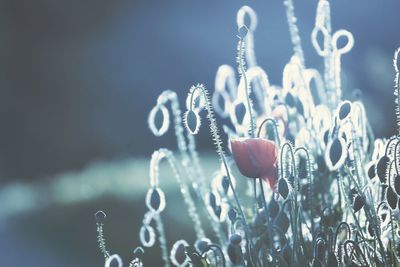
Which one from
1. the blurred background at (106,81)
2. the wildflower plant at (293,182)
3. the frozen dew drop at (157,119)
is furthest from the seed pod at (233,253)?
the blurred background at (106,81)

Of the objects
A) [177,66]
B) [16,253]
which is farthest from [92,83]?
[16,253]

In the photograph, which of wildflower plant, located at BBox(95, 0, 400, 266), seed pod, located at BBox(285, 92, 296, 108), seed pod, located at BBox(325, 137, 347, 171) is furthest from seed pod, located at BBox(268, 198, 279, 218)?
seed pod, located at BBox(285, 92, 296, 108)

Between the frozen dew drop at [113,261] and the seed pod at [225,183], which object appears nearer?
the frozen dew drop at [113,261]

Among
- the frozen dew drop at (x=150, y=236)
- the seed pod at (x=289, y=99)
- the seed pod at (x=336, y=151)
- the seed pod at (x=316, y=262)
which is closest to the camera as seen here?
the seed pod at (x=316, y=262)

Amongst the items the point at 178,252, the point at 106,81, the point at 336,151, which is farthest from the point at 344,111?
the point at 106,81

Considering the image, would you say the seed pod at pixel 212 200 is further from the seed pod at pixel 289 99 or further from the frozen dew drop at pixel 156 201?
the seed pod at pixel 289 99

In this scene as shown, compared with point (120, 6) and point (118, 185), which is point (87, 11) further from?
point (118, 185)
